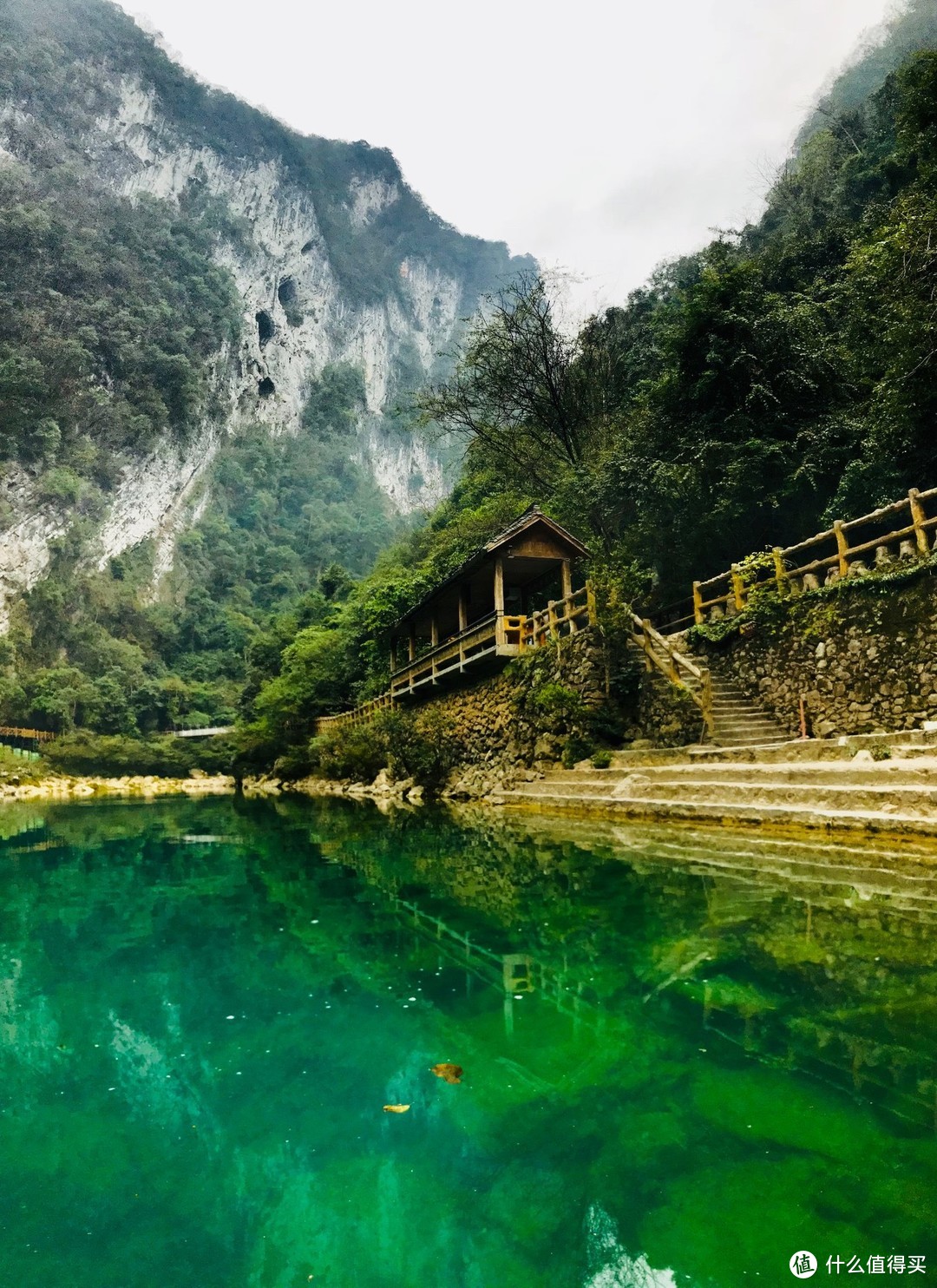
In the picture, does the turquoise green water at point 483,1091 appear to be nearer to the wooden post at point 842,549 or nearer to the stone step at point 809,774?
the stone step at point 809,774

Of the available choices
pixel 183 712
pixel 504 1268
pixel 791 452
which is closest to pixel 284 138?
pixel 183 712

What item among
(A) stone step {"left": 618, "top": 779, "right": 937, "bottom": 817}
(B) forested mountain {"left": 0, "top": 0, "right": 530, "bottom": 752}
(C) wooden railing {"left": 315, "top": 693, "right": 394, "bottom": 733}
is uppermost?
(B) forested mountain {"left": 0, "top": 0, "right": 530, "bottom": 752}

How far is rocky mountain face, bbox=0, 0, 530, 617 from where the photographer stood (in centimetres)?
6206

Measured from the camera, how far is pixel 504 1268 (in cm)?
157

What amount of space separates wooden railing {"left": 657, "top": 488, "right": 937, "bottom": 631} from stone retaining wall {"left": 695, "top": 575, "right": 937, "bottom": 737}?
448mm

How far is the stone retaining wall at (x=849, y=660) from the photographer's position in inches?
359

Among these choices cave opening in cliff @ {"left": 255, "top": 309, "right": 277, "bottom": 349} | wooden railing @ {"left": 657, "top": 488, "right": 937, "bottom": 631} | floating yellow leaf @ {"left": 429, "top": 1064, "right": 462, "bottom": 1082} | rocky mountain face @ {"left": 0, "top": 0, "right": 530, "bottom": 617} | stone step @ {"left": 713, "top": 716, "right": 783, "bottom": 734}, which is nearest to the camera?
floating yellow leaf @ {"left": 429, "top": 1064, "right": 462, "bottom": 1082}

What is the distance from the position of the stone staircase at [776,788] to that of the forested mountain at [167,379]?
39.0 m

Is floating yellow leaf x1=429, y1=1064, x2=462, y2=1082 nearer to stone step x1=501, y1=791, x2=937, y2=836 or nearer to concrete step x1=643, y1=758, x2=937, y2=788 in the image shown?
stone step x1=501, y1=791, x2=937, y2=836

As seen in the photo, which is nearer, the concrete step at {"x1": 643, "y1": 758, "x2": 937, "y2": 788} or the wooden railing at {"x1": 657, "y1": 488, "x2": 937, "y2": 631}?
the concrete step at {"x1": 643, "y1": 758, "x2": 937, "y2": 788}

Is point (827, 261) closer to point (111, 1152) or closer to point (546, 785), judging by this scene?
point (546, 785)

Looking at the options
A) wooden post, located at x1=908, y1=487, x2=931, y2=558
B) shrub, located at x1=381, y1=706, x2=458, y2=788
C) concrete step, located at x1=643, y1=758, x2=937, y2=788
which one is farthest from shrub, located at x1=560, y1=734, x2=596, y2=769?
wooden post, located at x1=908, y1=487, x2=931, y2=558

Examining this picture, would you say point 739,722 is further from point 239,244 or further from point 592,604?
point 239,244

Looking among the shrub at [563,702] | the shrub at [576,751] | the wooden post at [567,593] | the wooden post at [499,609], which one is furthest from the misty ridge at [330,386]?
the shrub at [576,751]
